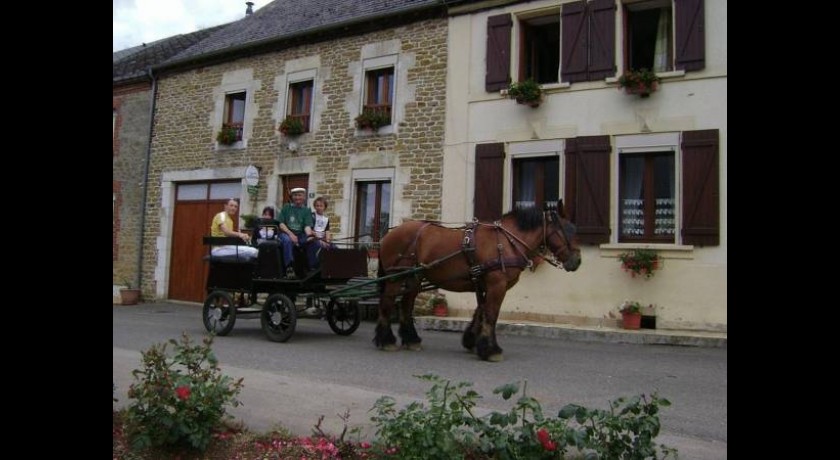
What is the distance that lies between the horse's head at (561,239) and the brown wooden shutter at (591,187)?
3.05 metres

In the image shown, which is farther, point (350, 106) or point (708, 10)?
point (350, 106)

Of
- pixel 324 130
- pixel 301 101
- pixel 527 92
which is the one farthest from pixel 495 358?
pixel 301 101

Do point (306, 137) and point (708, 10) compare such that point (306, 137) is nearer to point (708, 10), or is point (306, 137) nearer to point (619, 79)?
point (619, 79)

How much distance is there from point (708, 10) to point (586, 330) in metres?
5.36

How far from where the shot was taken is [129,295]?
49.7ft

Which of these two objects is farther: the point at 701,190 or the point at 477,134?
the point at 477,134

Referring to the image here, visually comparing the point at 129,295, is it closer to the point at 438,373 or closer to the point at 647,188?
the point at 438,373

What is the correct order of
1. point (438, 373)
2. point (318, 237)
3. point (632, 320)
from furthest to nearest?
point (632, 320)
point (318, 237)
point (438, 373)

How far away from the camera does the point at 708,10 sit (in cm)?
984

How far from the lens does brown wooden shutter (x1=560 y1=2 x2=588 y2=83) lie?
10742mm

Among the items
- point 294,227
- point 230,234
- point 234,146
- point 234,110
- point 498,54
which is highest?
point 498,54

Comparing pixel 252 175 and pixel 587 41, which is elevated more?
pixel 587 41

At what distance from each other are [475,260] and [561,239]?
3.44 feet
